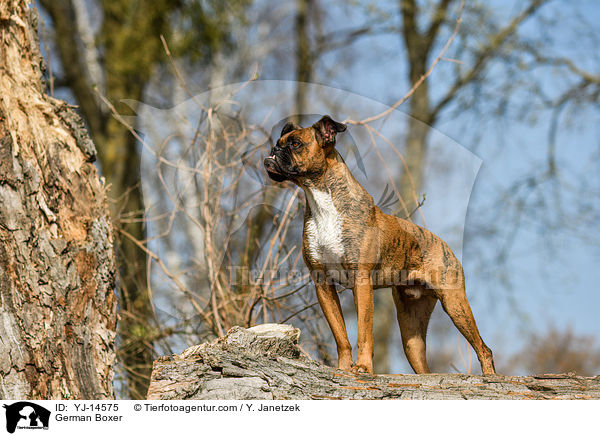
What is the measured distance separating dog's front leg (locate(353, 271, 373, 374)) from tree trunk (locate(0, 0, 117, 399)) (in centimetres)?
154

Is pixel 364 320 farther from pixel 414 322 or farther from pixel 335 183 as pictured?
pixel 335 183

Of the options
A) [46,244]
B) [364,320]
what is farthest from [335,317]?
[46,244]

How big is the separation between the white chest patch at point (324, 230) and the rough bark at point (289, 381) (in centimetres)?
42

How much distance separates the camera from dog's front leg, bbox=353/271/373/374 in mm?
2783

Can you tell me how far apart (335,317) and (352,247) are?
0.36 metres

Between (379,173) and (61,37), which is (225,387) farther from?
(61,37)

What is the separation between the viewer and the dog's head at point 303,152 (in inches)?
110

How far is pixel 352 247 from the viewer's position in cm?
279

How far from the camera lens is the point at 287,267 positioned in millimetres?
3600

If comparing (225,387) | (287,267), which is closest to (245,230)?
(287,267)

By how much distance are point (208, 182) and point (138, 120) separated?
0.59 metres

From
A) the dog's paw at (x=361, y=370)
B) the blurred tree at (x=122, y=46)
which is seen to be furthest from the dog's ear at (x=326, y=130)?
the blurred tree at (x=122, y=46)

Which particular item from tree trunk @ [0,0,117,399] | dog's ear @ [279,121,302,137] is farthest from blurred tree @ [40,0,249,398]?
dog's ear @ [279,121,302,137]
